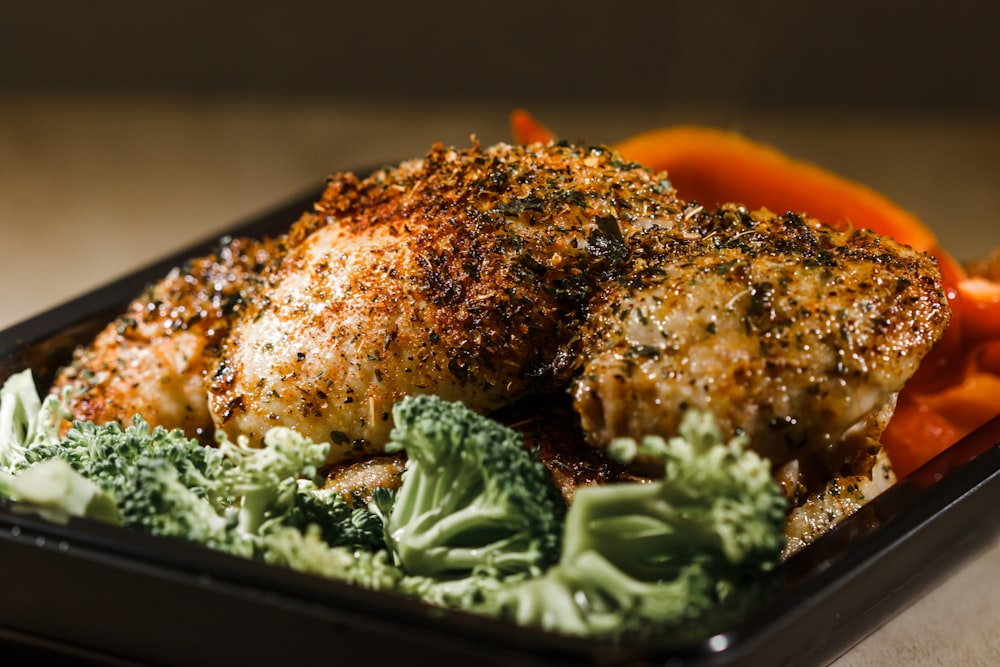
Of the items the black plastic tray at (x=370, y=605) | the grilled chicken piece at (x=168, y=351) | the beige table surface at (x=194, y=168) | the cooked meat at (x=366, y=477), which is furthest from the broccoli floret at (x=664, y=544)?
the beige table surface at (x=194, y=168)

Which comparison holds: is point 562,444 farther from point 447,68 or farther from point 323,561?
point 447,68

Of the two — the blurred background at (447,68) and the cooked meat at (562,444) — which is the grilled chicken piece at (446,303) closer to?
the cooked meat at (562,444)

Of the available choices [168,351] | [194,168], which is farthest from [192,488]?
[194,168]

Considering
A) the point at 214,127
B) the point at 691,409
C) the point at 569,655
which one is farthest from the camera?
the point at 214,127

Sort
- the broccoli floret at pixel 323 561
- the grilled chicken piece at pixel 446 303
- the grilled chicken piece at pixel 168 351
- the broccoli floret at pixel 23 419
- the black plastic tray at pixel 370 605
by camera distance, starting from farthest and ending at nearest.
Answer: the grilled chicken piece at pixel 168 351, the broccoli floret at pixel 23 419, the grilled chicken piece at pixel 446 303, the broccoli floret at pixel 323 561, the black plastic tray at pixel 370 605

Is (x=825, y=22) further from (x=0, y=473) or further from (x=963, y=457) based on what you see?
(x=0, y=473)

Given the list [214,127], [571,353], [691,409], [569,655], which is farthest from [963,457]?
[214,127]

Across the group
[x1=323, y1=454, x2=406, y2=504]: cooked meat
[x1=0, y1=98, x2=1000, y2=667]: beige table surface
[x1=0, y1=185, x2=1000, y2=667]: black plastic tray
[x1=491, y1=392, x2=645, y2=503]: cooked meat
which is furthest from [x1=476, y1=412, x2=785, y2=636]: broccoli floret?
[x1=0, y1=98, x2=1000, y2=667]: beige table surface
